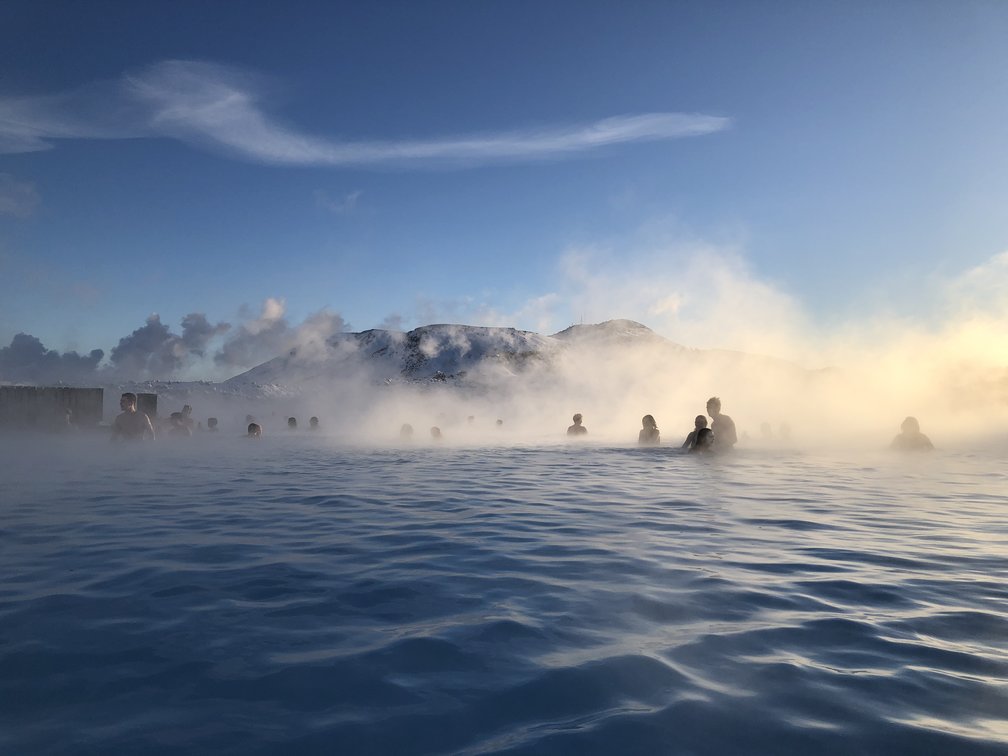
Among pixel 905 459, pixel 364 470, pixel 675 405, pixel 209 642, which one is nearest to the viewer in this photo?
pixel 209 642

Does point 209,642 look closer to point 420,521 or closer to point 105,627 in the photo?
point 105,627

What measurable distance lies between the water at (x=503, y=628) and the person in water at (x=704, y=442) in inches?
291

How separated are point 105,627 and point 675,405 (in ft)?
154

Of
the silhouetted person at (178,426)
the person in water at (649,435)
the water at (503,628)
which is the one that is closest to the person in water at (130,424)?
the silhouetted person at (178,426)

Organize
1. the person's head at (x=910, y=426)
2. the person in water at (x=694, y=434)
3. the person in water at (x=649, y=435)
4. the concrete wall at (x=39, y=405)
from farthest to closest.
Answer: the concrete wall at (x=39, y=405)
the person in water at (x=649, y=435)
the person's head at (x=910, y=426)
the person in water at (x=694, y=434)

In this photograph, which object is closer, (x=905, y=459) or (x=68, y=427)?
(x=905, y=459)

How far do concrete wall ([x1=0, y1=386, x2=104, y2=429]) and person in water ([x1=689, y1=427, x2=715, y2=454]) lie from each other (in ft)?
74.9

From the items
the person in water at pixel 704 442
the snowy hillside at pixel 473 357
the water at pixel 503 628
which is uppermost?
the snowy hillside at pixel 473 357

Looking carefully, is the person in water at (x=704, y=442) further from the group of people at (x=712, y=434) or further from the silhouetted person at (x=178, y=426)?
the silhouetted person at (x=178, y=426)

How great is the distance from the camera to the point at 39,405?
24625 mm

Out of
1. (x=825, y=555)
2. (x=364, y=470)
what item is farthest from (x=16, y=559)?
(x=364, y=470)

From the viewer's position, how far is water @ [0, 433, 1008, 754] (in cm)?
253

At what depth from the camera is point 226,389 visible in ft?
206

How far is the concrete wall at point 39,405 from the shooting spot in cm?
2434
